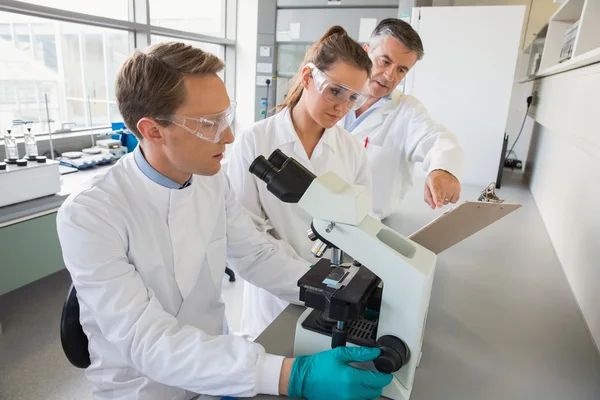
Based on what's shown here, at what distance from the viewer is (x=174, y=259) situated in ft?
3.33

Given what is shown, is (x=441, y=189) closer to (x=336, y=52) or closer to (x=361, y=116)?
(x=336, y=52)

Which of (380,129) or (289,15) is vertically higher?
(289,15)

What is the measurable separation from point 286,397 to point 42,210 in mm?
1863

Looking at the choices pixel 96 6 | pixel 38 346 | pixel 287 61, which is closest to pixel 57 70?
pixel 96 6

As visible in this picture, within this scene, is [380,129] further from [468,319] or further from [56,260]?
[56,260]

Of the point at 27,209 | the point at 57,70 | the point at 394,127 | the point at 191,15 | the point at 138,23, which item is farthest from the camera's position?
the point at 191,15

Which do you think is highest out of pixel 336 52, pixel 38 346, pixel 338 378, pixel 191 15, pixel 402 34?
pixel 191 15

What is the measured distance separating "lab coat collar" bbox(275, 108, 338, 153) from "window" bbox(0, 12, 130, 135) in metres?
2.05

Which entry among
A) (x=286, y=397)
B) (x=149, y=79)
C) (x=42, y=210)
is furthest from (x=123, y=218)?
(x=42, y=210)

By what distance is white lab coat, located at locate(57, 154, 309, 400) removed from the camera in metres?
0.77

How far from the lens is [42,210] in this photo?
2078mm

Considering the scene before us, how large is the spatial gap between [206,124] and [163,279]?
38cm

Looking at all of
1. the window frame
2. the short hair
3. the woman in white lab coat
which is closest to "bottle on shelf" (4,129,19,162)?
the window frame

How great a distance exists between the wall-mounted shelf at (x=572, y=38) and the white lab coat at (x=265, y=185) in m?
0.80
